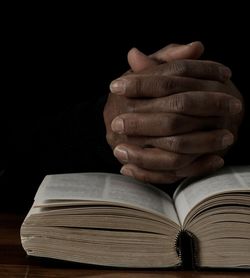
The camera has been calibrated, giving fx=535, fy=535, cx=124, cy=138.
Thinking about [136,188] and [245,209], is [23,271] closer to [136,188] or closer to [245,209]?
[136,188]

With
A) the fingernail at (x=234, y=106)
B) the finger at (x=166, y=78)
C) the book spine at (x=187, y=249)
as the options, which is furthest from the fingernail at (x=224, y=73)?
the book spine at (x=187, y=249)

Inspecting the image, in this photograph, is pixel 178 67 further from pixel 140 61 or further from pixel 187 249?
Result: pixel 187 249

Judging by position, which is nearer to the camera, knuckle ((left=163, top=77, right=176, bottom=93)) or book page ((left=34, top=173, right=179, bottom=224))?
book page ((left=34, top=173, right=179, bottom=224))

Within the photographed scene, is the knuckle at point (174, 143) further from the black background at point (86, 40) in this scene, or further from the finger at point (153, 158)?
the black background at point (86, 40)

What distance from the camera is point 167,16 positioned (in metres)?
1.96

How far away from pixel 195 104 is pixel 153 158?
0.49 ft

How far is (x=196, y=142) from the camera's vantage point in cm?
114

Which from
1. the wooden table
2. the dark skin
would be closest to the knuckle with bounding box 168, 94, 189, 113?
the dark skin

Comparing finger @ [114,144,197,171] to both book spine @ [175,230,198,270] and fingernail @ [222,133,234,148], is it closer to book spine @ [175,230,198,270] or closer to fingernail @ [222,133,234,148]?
fingernail @ [222,133,234,148]

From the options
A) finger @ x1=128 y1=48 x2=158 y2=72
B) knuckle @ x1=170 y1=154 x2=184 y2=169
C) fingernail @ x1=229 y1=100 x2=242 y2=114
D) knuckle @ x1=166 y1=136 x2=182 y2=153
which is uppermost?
finger @ x1=128 y1=48 x2=158 y2=72

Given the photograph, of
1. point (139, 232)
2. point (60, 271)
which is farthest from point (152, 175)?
point (60, 271)

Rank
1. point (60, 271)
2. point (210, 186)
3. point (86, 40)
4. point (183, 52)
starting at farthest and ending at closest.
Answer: point (86, 40), point (183, 52), point (210, 186), point (60, 271)

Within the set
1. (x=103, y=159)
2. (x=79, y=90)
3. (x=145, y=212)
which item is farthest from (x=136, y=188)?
(x=79, y=90)

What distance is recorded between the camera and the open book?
0.97 meters
